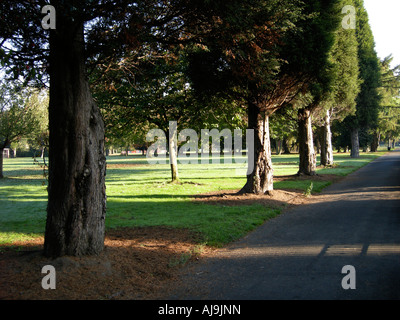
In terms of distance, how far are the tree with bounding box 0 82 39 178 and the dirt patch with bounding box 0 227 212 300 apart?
19.7 metres

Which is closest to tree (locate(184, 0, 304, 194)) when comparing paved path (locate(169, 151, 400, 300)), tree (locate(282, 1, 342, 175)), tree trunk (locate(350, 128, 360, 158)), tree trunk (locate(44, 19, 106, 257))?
tree (locate(282, 1, 342, 175))

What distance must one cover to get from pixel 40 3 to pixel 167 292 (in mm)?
4797

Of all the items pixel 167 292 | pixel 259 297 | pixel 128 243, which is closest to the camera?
pixel 259 297

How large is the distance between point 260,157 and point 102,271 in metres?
8.86

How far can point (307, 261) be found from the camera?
5680mm

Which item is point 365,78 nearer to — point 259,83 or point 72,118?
point 259,83

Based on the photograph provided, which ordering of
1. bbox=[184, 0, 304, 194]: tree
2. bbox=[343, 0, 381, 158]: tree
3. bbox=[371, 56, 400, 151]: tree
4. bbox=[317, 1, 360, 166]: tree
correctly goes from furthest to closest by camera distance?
bbox=[371, 56, 400, 151]: tree < bbox=[343, 0, 381, 158]: tree < bbox=[317, 1, 360, 166]: tree < bbox=[184, 0, 304, 194]: tree

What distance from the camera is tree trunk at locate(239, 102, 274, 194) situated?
12773 mm

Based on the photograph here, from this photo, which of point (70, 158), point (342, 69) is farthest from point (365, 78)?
point (70, 158)

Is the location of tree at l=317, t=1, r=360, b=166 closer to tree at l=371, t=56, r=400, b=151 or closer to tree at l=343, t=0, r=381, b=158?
tree at l=343, t=0, r=381, b=158

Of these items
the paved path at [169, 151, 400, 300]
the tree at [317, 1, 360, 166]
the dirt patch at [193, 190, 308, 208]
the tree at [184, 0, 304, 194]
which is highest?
the tree at [317, 1, 360, 166]
